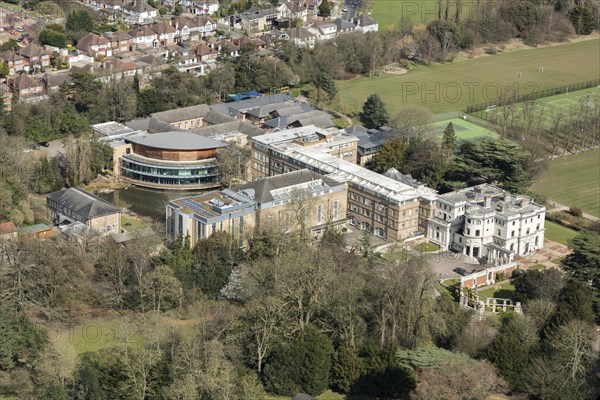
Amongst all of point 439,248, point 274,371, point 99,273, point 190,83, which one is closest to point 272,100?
point 190,83

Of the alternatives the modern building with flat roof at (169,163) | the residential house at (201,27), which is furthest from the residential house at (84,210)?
the residential house at (201,27)

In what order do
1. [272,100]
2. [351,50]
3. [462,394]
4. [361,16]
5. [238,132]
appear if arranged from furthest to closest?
[361,16]
[351,50]
[272,100]
[238,132]
[462,394]

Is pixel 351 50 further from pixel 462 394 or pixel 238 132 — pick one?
pixel 462 394

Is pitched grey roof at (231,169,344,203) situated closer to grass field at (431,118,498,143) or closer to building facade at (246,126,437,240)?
building facade at (246,126,437,240)

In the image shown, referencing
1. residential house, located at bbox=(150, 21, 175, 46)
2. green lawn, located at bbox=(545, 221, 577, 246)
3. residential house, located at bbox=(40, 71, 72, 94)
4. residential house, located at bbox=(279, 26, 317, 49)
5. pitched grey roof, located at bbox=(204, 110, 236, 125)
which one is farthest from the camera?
residential house, located at bbox=(150, 21, 175, 46)

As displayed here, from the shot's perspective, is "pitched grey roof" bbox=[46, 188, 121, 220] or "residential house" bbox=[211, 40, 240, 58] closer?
"pitched grey roof" bbox=[46, 188, 121, 220]

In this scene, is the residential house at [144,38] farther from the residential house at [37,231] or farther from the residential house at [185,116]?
the residential house at [37,231]

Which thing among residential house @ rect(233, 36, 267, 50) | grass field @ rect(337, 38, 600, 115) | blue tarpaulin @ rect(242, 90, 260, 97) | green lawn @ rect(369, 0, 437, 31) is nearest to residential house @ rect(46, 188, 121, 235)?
blue tarpaulin @ rect(242, 90, 260, 97)

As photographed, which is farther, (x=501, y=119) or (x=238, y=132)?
(x=501, y=119)
